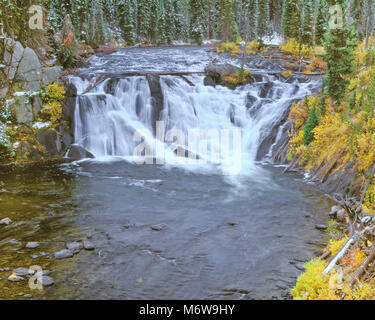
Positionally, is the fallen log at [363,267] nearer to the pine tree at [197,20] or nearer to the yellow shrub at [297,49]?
the yellow shrub at [297,49]

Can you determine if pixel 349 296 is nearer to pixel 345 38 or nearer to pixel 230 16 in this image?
pixel 345 38

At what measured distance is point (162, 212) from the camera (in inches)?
559

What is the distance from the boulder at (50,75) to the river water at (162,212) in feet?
5.76

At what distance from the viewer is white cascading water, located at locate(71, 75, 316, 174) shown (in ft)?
78.0

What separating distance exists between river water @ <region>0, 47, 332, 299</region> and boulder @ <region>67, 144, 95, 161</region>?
0.69m

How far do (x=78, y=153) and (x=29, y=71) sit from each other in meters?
6.85

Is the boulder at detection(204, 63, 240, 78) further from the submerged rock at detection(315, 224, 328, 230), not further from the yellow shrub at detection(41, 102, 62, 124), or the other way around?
the submerged rock at detection(315, 224, 328, 230)

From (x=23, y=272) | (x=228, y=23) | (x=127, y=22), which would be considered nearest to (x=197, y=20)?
(x=228, y=23)

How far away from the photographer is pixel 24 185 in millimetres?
17000

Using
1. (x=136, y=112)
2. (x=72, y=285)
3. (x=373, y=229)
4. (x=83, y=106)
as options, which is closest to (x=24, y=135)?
(x=83, y=106)

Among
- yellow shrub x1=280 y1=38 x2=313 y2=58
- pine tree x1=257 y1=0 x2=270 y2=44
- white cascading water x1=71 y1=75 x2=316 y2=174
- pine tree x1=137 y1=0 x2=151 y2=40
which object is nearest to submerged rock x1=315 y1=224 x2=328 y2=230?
white cascading water x1=71 y1=75 x2=316 y2=174

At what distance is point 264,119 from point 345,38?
737 cm

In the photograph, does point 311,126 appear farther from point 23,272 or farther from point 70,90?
point 70,90

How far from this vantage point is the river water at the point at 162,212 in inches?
363
